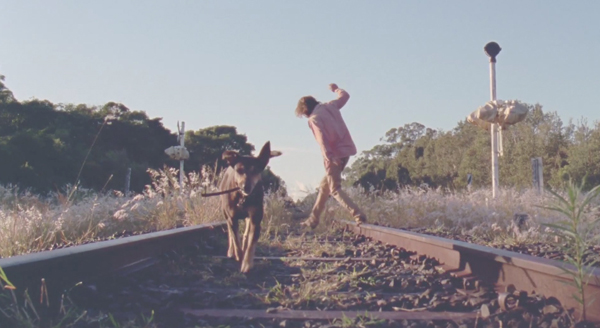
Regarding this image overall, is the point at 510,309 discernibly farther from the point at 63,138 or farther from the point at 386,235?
the point at 63,138

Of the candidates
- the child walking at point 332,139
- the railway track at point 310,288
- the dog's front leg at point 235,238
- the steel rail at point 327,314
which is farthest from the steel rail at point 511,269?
the child walking at point 332,139

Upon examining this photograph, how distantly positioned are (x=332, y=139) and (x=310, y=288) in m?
5.81

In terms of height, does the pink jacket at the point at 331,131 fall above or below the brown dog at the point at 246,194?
above

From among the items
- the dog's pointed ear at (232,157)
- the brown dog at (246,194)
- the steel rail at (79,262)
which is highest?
the dog's pointed ear at (232,157)

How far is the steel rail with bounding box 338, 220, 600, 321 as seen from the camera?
3332 mm

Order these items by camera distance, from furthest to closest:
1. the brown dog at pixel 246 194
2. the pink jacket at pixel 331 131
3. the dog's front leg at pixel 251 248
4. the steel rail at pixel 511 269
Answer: the pink jacket at pixel 331 131, the brown dog at pixel 246 194, the dog's front leg at pixel 251 248, the steel rail at pixel 511 269

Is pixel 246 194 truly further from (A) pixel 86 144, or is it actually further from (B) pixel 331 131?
(A) pixel 86 144

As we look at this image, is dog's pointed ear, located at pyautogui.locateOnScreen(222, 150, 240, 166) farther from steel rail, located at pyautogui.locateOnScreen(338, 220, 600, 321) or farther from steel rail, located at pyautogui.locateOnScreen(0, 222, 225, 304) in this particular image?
steel rail, located at pyautogui.locateOnScreen(338, 220, 600, 321)

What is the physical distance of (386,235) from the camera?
25.3 ft

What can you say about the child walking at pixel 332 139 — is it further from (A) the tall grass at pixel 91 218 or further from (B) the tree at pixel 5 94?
(B) the tree at pixel 5 94

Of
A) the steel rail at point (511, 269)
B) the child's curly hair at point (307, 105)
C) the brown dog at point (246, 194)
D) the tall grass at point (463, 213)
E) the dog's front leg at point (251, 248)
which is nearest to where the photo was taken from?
the steel rail at point (511, 269)

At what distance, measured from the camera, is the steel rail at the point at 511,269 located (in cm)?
333

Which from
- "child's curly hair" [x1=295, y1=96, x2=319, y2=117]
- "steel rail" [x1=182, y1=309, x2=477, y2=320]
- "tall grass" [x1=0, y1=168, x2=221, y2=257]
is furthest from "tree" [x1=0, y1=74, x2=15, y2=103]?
"steel rail" [x1=182, y1=309, x2=477, y2=320]

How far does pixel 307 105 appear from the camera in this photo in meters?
9.95
